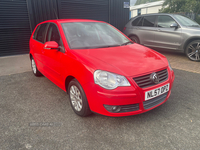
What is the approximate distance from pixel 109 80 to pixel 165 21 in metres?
5.61

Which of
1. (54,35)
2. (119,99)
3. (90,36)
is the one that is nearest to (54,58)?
(54,35)

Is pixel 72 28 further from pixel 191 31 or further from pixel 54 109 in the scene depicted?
pixel 191 31

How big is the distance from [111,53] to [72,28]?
1.03m

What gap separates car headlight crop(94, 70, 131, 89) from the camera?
2.18 meters

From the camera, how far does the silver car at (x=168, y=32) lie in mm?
5900

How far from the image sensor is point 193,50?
5.87 m

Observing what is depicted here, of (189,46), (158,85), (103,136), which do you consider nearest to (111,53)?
(158,85)

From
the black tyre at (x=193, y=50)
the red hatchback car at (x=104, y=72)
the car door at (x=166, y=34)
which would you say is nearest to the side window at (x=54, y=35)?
the red hatchback car at (x=104, y=72)

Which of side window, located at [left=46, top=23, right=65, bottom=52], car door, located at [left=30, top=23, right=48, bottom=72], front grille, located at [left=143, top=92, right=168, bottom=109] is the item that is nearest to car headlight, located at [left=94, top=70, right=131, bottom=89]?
front grille, located at [left=143, top=92, right=168, bottom=109]

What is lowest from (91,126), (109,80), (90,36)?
(91,126)

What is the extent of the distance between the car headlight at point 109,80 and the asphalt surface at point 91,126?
2.19 feet

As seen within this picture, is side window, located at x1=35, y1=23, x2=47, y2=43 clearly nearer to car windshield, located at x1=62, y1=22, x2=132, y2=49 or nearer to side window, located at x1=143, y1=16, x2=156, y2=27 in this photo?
car windshield, located at x1=62, y1=22, x2=132, y2=49

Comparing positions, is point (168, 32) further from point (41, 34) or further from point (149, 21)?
point (41, 34)

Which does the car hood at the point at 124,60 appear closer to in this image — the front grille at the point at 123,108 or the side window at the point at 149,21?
the front grille at the point at 123,108
